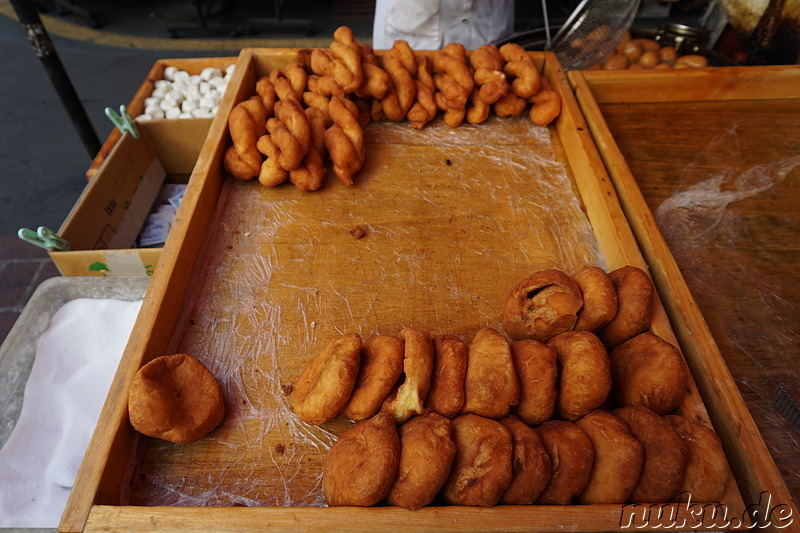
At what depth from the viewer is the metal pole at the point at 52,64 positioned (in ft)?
8.45

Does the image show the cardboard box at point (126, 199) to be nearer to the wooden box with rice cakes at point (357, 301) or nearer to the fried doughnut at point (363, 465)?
the wooden box with rice cakes at point (357, 301)

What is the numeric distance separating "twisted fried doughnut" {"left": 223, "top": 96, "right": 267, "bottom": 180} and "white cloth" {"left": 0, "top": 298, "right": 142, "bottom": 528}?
0.70m

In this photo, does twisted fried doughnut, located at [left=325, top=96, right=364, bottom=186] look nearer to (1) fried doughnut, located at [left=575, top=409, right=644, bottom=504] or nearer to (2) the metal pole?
(1) fried doughnut, located at [left=575, top=409, right=644, bottom=504]

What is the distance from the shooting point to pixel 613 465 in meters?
1.10

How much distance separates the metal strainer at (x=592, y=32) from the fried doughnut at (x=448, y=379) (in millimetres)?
2063

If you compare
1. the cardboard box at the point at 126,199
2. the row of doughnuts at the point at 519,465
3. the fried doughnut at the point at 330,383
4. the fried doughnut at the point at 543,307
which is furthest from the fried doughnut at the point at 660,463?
the cardboard box at the point at 126,199

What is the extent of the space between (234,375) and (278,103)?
1.23 m

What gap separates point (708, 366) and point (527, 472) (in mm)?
661

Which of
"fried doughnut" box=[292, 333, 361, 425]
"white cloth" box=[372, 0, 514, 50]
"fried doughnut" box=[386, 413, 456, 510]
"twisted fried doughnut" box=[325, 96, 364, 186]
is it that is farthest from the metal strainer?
"fried doughnut" box=[386, 413, 456, 510]

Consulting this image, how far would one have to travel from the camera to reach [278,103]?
207 centimetres

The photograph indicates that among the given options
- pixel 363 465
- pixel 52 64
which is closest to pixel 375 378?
pixel 363 465

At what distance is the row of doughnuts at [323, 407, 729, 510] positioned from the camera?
1.06 metres

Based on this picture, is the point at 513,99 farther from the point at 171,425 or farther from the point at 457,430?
the point at 171,425

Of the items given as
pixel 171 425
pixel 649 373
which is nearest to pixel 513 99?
pixel 649 373
